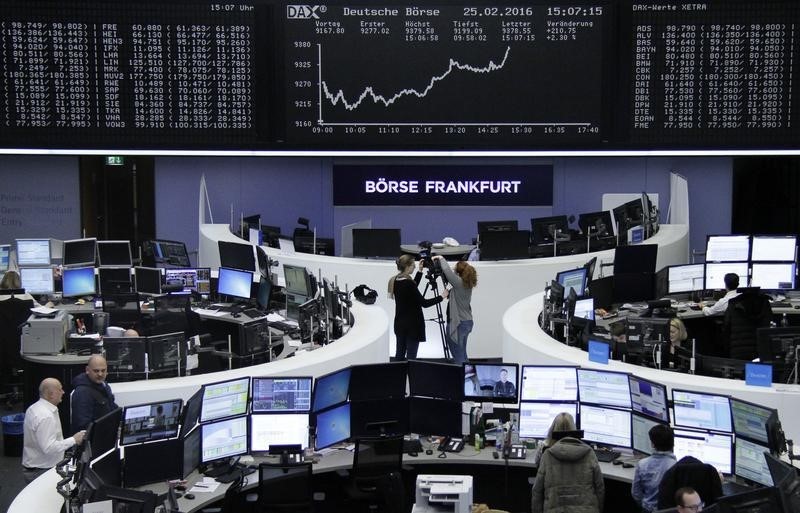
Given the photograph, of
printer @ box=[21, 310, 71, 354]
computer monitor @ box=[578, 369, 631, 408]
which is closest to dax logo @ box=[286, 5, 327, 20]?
printer @ box=[21, 310, 71, 354]

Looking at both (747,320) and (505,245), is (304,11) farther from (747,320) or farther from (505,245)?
(747,320)

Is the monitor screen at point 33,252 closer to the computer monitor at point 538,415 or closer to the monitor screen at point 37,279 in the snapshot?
the monitor screen at point 37,279

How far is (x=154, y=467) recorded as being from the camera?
6836 mm

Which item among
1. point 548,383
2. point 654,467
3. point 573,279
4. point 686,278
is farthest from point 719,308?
point 654,467

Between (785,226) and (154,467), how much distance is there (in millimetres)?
11351

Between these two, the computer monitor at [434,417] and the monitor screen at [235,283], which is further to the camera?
the monitor screen at [235,283]

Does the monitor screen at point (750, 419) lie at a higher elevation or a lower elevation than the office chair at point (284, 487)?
higher

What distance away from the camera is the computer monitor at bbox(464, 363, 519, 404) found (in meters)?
7.74

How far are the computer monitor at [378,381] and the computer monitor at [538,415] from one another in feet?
2.85

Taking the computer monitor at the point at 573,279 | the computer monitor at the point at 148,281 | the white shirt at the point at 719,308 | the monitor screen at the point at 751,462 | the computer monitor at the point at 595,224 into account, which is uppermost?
the computer monitor at the point at 595,224

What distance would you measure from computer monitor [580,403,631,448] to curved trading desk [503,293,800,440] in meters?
0.32

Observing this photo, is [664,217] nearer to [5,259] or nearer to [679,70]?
[679,70]

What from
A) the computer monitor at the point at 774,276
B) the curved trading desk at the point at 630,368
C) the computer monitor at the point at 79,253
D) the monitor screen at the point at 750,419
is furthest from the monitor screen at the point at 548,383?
the computer monitor at the point at 79,253

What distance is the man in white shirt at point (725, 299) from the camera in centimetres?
1065
